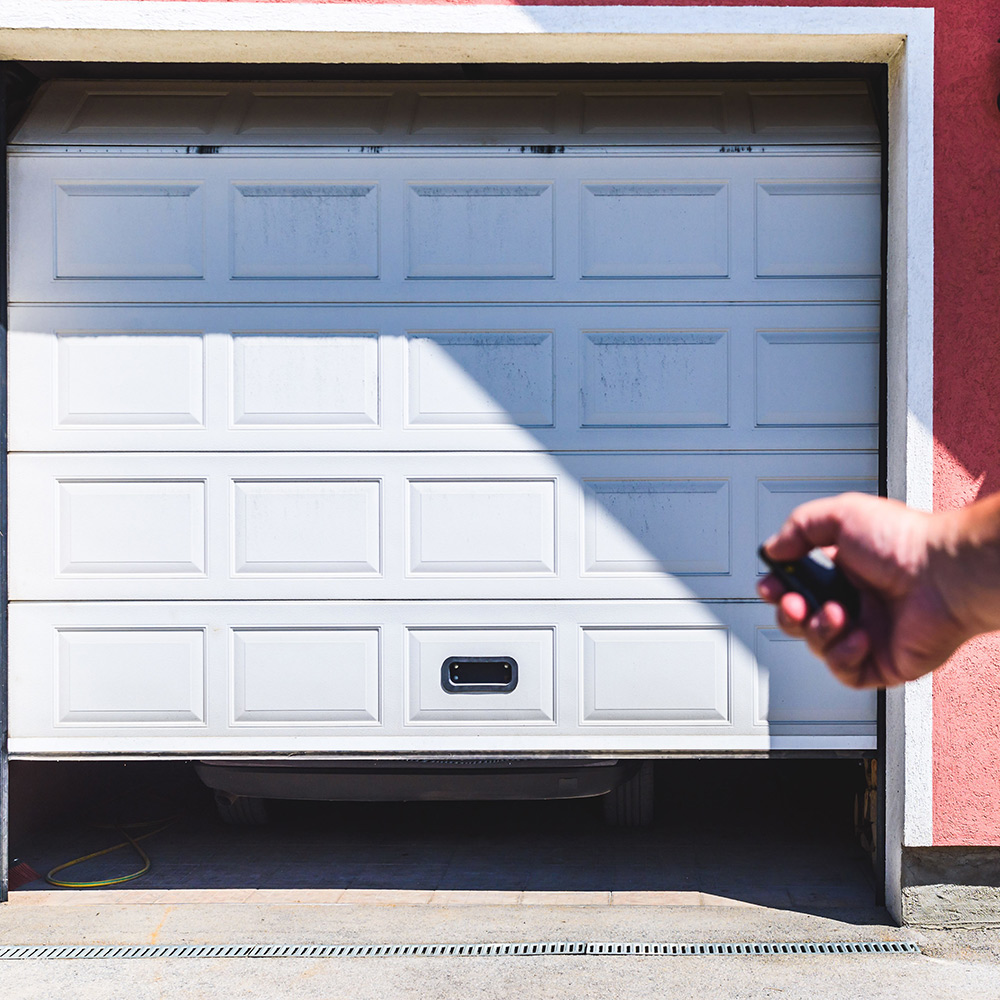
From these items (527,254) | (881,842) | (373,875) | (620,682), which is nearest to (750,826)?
(881,842)

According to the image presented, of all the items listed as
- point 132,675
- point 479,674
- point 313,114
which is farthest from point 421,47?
point 132,675

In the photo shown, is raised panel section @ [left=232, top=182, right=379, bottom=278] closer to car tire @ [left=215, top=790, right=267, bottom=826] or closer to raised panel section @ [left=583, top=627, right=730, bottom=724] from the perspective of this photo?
raised panel section @ [left=583, top=627, right=730, bottom=724]

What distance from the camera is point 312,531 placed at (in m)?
3.78

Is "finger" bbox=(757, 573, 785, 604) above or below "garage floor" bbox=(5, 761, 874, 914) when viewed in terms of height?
above

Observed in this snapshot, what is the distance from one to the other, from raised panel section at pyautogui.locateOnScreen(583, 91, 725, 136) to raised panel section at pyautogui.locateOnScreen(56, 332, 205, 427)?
5.88 feet

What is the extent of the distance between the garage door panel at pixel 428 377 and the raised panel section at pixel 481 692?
715mm

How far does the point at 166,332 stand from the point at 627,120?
1.95 meters

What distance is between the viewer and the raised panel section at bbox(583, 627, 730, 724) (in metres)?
3.72

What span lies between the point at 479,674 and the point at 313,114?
89.0 inches

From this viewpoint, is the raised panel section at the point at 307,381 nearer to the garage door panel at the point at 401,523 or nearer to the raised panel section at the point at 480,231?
the garage door panel at the point at 401,523

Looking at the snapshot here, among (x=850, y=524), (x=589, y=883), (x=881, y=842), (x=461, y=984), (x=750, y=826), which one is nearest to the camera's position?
(x=850, y=524)

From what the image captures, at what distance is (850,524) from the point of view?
1419 mm

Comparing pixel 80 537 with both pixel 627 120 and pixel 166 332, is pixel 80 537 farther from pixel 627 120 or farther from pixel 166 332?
pixel 627 120

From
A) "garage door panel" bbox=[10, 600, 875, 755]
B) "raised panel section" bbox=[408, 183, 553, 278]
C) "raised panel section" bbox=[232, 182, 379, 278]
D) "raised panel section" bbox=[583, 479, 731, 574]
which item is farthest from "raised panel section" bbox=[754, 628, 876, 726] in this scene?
"raised panel section" bbox=[232, 182, 379, 278]
